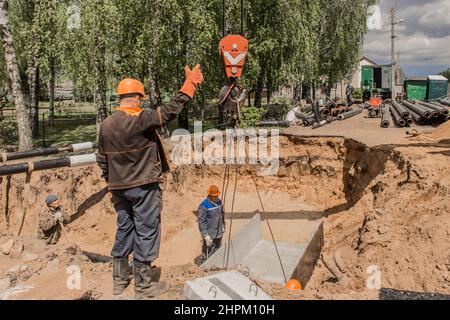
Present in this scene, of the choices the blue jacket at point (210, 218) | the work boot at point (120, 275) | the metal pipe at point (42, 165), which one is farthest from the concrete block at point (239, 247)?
the metal pipe at point (42, 165)

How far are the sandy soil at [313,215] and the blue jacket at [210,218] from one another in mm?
1700

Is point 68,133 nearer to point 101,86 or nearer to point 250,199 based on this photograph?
point 101,86

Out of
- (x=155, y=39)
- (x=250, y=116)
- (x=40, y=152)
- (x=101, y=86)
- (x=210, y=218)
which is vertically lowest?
(x=210, y=218)

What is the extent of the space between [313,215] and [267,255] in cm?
235

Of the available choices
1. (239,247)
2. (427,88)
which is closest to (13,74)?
(239,247)

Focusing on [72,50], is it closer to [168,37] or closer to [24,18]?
[168,37]

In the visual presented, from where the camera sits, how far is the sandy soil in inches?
196

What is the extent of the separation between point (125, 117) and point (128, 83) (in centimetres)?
37

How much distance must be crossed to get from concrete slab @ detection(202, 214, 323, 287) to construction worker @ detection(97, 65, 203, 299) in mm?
2599

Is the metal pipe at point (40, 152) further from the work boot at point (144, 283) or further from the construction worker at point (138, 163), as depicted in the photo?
the work boot at point (144, 283)

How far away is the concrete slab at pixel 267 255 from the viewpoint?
23.3ft

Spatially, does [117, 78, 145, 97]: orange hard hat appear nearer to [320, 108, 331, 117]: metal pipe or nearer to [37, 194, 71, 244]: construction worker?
[37, 194, 71, 244]: construction worker

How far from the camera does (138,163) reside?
12.2 feet

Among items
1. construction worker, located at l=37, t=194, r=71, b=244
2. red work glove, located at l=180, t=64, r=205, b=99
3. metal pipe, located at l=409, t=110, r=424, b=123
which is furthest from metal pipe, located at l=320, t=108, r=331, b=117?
red work glove, located at l=180, t=64, r=205, b=99
